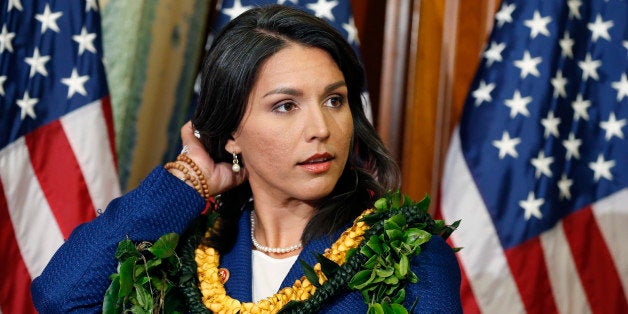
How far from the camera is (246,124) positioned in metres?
1.60

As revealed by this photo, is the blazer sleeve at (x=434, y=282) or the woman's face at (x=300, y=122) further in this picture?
the woman's face at (x=300, y=122)

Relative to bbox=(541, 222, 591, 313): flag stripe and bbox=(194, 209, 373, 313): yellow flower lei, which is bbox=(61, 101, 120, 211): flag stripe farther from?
bbox=(541, 222, 591, 313): flag stripe

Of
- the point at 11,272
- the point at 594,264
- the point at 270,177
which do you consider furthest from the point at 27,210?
the point at 594,264

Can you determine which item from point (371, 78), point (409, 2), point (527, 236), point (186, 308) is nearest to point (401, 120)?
point (371, 78)

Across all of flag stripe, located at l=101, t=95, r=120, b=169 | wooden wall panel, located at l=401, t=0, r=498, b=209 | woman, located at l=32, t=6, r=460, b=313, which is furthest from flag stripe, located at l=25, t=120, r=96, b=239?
wooden wall panel, located at l=401, t=0, r=498, b=209

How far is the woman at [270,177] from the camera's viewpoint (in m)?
1.53

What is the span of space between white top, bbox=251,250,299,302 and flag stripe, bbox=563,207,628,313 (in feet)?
3.56

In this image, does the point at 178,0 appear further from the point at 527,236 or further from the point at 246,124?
the point at 527,236

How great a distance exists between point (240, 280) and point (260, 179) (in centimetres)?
21

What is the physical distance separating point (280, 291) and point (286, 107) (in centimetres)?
36

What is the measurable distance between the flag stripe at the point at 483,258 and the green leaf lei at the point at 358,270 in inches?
32.9

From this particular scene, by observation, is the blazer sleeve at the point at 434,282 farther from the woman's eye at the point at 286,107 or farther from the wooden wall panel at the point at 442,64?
the wooden wall panel at the point at 442,64

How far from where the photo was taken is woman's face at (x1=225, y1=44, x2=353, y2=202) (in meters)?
1.52

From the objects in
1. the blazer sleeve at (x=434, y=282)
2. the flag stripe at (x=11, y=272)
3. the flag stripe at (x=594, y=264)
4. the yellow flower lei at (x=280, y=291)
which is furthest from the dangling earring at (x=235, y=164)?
the flag stripe at (x=594, y=264)
